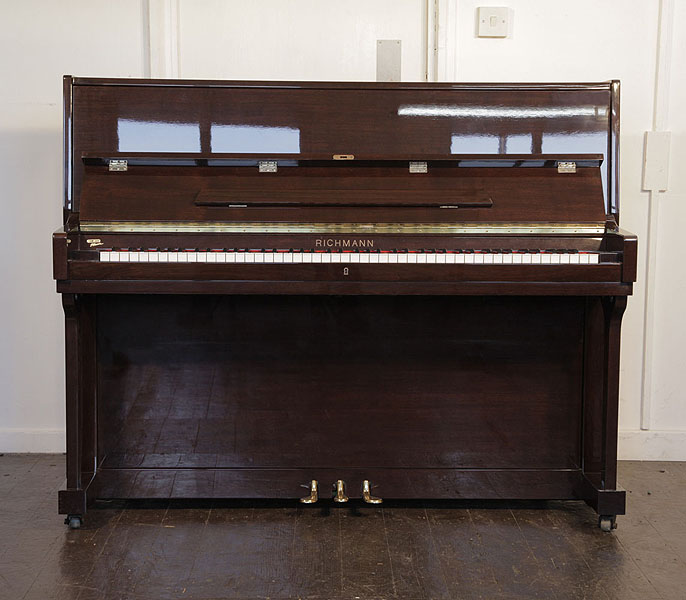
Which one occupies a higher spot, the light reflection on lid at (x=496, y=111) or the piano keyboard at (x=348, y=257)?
the light reflection on lid at (x=496, y=111)

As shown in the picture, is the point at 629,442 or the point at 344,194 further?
the point at 629,442

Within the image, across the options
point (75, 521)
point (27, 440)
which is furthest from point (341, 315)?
point (27, 440)

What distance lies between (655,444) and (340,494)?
145 centimetres

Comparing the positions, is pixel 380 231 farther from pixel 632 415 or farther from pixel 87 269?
pixel 632 415

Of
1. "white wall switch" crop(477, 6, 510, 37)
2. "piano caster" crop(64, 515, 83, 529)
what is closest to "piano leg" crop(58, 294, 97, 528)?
"piano caster" crop(64, 515, 83, 529)

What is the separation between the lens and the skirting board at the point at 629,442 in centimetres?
347

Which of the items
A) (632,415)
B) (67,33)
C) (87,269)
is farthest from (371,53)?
(632,415)

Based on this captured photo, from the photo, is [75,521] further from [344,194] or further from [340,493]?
[344,194]

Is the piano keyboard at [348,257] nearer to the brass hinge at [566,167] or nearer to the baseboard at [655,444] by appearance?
the brass hinge at [566,167]

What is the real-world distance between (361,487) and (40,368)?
57.2 inches

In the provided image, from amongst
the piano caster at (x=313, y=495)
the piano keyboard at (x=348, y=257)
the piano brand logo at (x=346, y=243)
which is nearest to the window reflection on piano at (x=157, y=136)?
the piano keyboard at (x=348, y=257)

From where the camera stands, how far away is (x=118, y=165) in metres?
2.71

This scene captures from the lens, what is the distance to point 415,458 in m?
2.88

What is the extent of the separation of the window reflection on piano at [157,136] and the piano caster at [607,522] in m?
1.75
